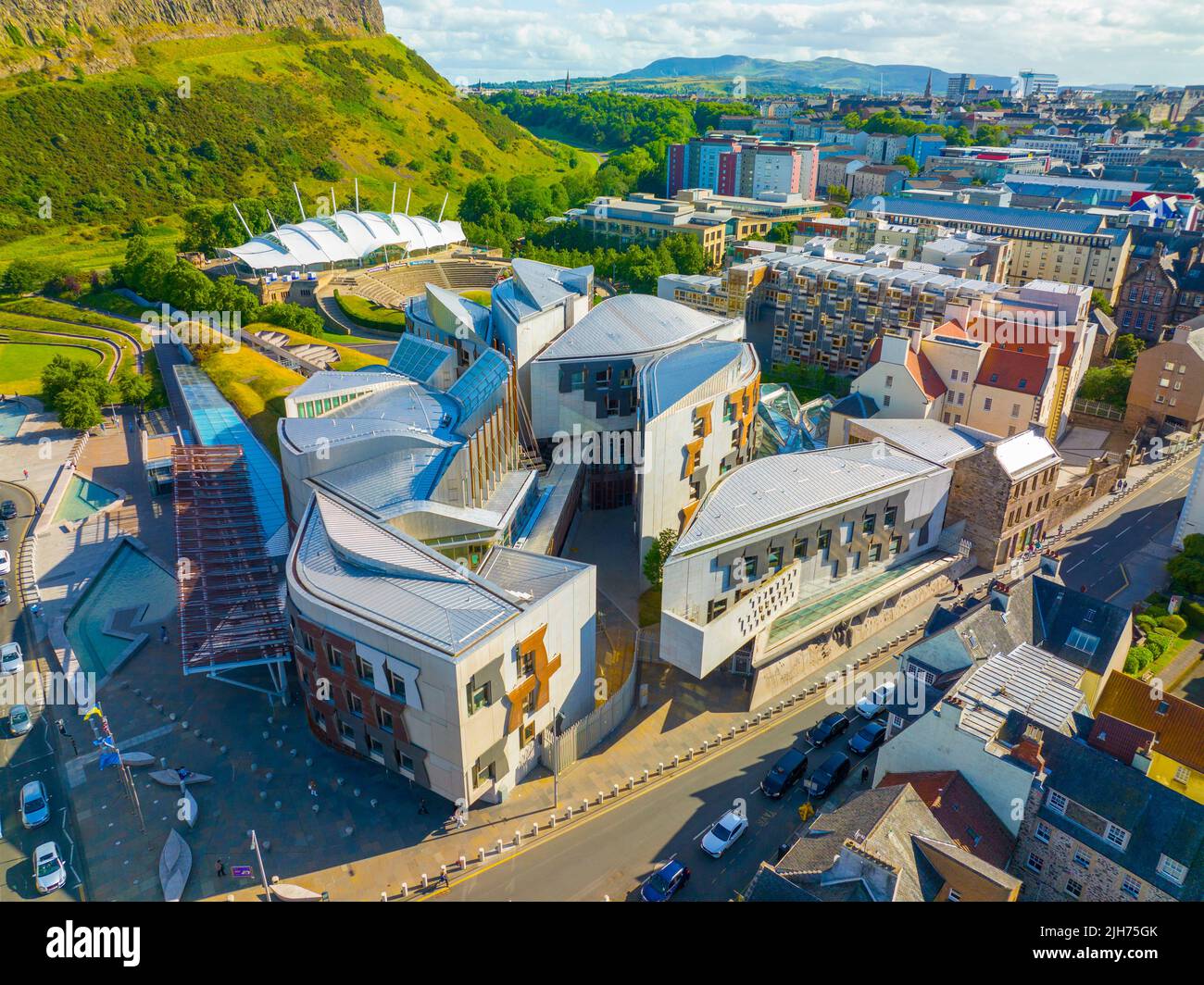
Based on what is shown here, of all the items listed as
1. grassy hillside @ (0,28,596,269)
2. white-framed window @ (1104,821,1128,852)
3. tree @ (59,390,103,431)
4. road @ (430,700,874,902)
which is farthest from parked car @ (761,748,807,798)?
grassy hillside @ (0,28,596,269)

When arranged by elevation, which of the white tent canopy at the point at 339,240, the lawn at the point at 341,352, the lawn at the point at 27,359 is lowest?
the lawn at the point at 27,359

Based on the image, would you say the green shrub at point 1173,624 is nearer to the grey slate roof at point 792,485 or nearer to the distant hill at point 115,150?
the grey slate roof at point 792,485

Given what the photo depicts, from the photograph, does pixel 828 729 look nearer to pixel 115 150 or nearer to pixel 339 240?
pixel 339 240

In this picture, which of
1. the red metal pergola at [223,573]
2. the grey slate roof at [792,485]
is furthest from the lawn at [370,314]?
the grey slate roof at [792,485]

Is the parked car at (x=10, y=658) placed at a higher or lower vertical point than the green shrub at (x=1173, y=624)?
lower

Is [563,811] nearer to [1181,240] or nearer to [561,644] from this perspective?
[561,644]

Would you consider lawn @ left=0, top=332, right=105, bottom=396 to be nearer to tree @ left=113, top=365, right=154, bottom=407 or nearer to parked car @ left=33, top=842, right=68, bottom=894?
tree @ left=113, top=365, right=154, bottom=407
